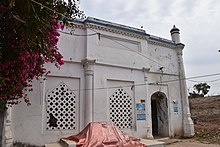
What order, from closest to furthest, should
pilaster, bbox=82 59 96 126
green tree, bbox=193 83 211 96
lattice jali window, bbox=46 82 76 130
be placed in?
lattice jali window, bbox=46 82 76 130 < pilaster, bbox=82 59 96 126 < green tree, bbox=193 83 211 96

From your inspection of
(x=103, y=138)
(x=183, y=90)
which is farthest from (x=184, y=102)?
(x=103, y=138)

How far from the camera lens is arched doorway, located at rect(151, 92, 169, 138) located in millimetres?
10945

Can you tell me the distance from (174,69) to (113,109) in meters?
5.00

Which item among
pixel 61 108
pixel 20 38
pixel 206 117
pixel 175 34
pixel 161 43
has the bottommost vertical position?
pixel 206 117

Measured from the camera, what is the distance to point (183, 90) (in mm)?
11578

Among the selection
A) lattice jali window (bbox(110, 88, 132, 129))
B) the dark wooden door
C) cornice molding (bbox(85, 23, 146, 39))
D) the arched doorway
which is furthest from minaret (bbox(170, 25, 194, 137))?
lattice jali window (bbox(110, 88, 132, 129))

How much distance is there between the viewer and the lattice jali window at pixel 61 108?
25.4 feet

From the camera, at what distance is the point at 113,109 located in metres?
9.05

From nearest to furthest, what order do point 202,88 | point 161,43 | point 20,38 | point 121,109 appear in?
point 20,38 < point 121,109 < point 161,43 < point 202,88

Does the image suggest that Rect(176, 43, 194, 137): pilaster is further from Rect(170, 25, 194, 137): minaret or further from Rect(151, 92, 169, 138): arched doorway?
Rect(151, 92, 169, 138): arched doorway

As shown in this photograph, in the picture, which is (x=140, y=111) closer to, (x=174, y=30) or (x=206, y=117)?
(x=174, y=30)

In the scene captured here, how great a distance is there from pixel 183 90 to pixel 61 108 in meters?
7.31

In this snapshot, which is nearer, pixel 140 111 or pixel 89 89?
pixel 89 89

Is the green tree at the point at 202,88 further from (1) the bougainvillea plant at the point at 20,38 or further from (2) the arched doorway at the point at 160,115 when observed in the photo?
(1) the bougainvillea plant at the point at 20,38
